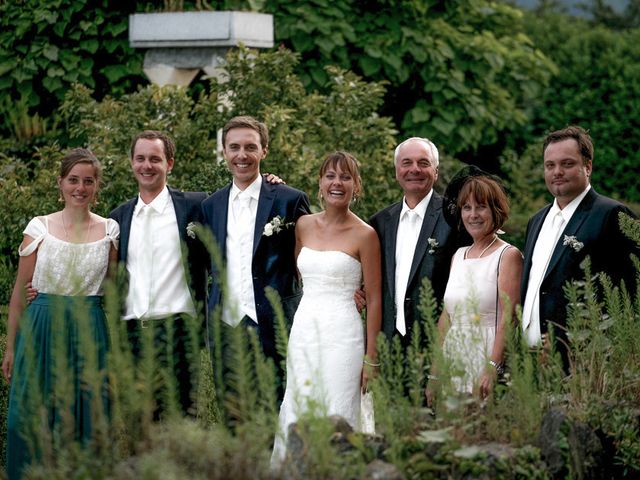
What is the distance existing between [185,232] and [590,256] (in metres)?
2.03

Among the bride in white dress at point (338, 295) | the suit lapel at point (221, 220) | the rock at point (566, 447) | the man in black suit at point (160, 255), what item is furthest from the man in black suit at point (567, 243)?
the man in black suit at point (160, 255)

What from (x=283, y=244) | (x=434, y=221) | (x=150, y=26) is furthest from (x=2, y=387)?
(x=150, y=26)

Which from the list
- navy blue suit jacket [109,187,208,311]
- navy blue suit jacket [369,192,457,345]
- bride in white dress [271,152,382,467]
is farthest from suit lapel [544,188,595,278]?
navy blue suit jacket [109,187,208,311]

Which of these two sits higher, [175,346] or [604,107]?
[604,107]

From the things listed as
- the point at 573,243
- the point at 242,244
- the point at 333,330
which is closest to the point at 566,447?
the point at 573,243

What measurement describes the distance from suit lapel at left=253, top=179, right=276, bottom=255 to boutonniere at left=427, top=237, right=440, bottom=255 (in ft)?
2.63

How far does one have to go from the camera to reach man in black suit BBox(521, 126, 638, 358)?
16.7 feet

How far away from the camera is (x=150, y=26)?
28.3 ft

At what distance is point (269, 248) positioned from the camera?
5.73 m

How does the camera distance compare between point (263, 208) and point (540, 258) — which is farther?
point (263, 208)

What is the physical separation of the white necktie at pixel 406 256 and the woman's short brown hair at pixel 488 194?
0.28 m

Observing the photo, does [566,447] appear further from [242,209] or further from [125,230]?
[125,230]

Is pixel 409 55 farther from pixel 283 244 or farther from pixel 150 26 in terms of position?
pixel 283 244

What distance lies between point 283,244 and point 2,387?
5.95 feet
